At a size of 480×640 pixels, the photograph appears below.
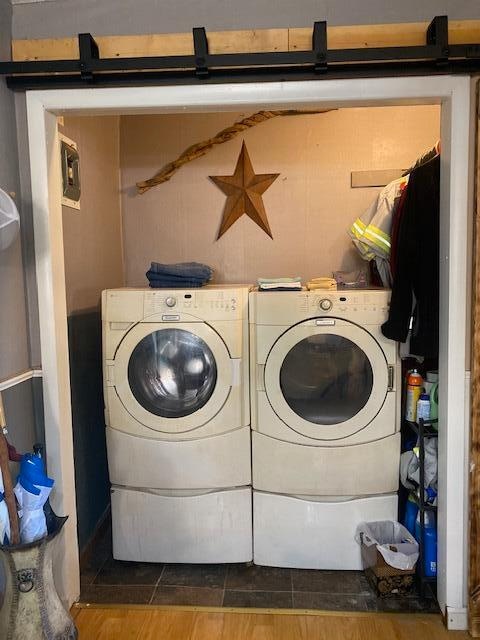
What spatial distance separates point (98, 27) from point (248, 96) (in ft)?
1.87

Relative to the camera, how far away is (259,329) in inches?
81.5

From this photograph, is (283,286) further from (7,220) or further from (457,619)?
(457,619)

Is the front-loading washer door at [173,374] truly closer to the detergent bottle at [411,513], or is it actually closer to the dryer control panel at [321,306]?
the dryer control panel at [321,306]

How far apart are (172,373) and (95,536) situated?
38.1 inches

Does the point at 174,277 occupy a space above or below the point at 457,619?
above

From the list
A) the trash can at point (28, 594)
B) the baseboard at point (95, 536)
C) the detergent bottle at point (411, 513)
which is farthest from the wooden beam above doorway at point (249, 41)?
the baseboard at point (95, 536)

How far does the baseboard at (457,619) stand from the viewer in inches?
69.2

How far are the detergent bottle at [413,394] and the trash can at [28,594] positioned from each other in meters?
1.44

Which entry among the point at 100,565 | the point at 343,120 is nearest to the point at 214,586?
the point at 100,565

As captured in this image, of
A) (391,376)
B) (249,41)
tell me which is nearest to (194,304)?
(391,376)

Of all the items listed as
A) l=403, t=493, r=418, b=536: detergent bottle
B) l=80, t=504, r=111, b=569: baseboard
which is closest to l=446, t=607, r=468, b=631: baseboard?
l=403, t=493, r=418, b=536: detergent bottle

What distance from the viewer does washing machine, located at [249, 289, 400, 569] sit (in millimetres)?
2029

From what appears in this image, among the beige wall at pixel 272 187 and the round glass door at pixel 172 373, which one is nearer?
the round glass door at pixel 172 373

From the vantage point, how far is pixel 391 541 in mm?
2113
